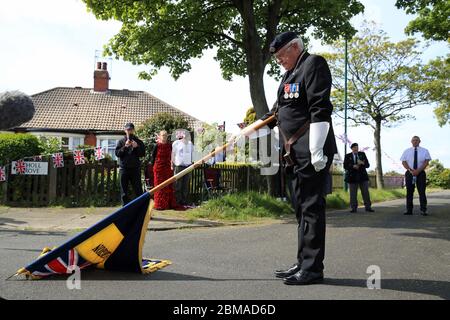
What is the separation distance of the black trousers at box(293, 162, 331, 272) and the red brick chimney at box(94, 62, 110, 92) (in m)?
36.3

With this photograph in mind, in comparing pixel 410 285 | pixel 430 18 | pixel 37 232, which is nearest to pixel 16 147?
pixel 37 232

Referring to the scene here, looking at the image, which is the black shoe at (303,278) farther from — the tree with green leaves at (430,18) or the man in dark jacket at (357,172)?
the tree with green leaves at (430,18)

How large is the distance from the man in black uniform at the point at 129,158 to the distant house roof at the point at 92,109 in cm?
2310

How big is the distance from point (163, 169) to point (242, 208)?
228 centimetres

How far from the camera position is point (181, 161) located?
11.6m

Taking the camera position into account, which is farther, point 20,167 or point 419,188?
point 20,167

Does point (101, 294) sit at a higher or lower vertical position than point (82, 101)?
lower

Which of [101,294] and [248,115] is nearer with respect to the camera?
[101,294]

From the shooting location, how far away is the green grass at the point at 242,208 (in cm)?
991

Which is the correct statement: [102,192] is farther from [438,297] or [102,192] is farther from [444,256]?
[438,297]

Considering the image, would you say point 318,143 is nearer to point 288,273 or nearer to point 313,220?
point 313,220

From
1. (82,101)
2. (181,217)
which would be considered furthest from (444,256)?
(82,101)
